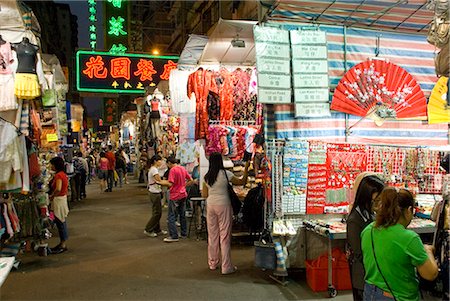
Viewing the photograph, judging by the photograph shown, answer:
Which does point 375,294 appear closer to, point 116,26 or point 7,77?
point 7,77

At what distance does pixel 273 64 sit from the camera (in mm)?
5723

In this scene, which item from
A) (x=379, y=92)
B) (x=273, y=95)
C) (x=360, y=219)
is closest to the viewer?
(x=360, y=219)

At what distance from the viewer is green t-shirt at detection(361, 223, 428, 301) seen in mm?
2658

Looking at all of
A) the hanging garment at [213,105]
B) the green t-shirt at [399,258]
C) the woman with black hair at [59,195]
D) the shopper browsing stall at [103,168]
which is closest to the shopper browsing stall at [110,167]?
the shopper browsing stall at [103,168]

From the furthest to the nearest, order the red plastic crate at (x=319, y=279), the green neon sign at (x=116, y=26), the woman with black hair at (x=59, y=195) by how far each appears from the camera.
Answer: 1. the green neon sign at (x=116, y=26)
2. the woman with black hair at (x=59, y=195)
3. the red plastic crate at (x=319, y=279)

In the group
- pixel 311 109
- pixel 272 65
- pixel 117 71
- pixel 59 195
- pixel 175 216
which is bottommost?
pixel 175 216

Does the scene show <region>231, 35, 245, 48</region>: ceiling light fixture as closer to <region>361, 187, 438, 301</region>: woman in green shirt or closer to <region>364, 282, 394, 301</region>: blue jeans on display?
<region>361, 187, 438, 301</region>: woman in green shirt

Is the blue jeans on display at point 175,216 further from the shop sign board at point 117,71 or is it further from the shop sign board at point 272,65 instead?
the shop sign board at point 117,71

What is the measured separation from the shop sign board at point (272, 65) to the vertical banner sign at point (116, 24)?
15.1 m

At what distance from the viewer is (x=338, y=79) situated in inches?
242

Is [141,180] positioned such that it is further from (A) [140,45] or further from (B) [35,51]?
(B) [35,51]

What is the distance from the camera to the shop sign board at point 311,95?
19.1ft

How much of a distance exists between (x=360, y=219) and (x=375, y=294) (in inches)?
32.4

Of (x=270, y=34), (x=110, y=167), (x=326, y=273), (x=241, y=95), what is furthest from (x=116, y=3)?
(x=326, y=273)
